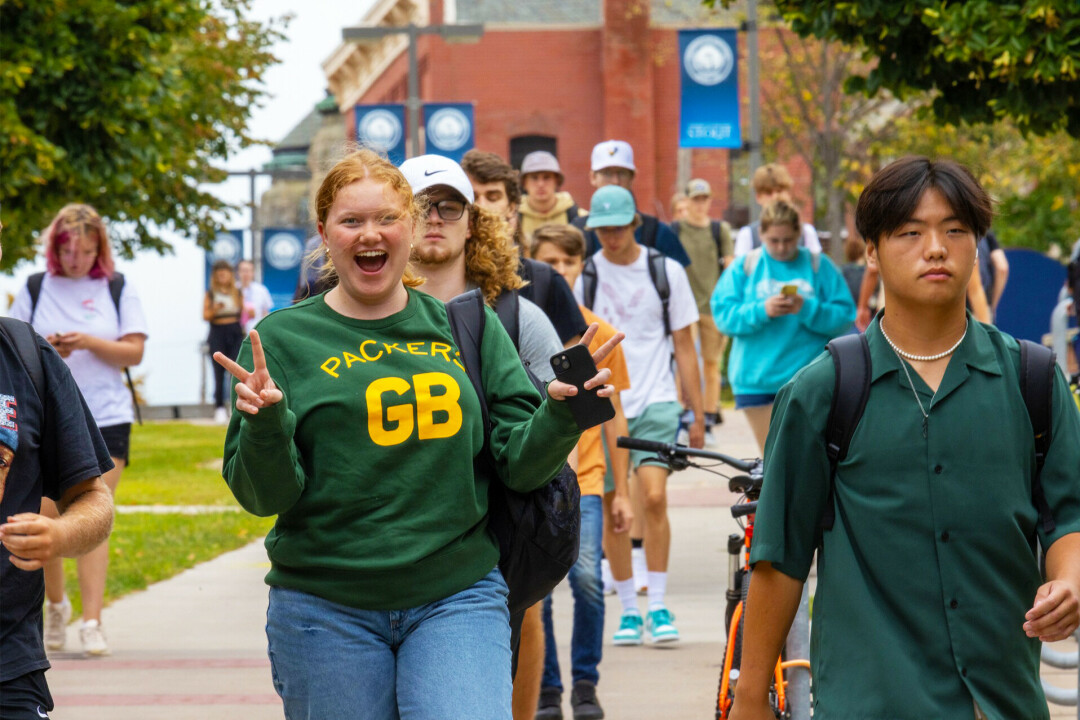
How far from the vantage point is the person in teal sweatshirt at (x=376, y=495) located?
12.2 ft

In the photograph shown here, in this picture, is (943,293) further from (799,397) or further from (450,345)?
(450,345)

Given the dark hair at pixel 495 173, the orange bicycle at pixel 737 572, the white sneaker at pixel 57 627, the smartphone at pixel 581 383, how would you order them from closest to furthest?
the smartphone at pixel 581 383 → the orange bicycle at pixel 737 572 → the dark hair at pixel 495 173 → the white sneaker at pixel 57 627

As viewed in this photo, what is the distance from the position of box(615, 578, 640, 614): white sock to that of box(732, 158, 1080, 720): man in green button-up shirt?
463cm

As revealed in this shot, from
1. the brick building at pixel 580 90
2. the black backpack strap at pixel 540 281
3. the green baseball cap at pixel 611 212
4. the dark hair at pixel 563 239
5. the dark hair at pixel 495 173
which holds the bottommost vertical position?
the black backpack strap at pixel 540 281

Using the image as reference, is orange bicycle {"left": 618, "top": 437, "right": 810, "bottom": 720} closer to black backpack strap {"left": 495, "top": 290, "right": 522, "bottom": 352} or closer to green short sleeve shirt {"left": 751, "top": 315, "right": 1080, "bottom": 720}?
black backpack strap {"left": 495, "top": 290, "right": 522, "bottom": 352}

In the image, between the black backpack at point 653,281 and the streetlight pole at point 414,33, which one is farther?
the streetlight pole at point 414,33

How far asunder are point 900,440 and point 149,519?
36.9ft

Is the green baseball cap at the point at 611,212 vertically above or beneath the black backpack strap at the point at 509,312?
above

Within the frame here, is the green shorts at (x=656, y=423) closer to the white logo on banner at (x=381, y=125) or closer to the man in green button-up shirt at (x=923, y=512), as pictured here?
the man in green button-up shirt at (x=923, y=512)

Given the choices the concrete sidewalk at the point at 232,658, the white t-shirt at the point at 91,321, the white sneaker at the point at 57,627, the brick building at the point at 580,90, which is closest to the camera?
the concrete sidewalk at the point at 232,658

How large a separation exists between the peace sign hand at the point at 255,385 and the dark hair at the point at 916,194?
1.29 metres

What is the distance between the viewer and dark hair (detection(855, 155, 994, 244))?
3424 mm

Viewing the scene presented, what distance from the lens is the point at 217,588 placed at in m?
10.6

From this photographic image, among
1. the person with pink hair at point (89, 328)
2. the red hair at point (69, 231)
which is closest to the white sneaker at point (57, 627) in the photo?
the person with pink hair at point (89, 328)
